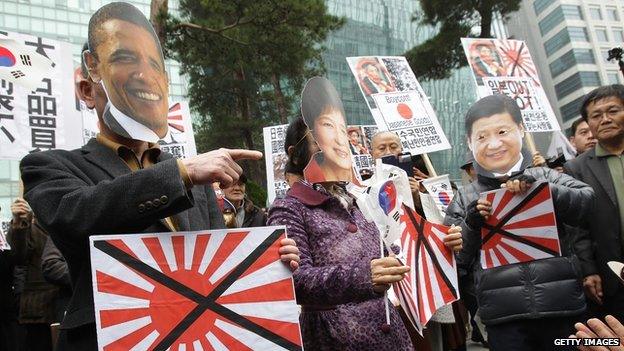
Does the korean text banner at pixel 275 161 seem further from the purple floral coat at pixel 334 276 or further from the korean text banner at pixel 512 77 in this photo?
the purple floral coat at pixel 334 276

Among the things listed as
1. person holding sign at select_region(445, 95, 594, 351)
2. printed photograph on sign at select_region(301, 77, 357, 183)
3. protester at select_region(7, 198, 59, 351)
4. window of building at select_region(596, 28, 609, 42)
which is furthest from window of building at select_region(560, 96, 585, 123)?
printed photograph on sign at select_region(301, 77, 357, 183)

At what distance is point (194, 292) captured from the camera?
1.40 m

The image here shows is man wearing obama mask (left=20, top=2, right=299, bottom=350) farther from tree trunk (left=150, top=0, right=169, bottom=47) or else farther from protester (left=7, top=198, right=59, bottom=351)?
tree trunk (left=150, top=0, right=169, bottom=47)

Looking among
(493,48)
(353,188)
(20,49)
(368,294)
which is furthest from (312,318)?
(493,48)

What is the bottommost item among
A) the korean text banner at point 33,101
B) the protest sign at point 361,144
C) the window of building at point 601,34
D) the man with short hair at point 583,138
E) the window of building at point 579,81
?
the man with short hair at point 583,138

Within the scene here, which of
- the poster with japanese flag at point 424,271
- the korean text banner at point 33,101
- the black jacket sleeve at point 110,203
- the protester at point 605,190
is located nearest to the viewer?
the black jacket sleeve at point 110,203

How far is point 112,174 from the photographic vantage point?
1.46m

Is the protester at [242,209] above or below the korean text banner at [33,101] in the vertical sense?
below

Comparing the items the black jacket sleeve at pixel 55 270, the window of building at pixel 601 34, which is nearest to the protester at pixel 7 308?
the black jacket sleeve at pixel 55 270

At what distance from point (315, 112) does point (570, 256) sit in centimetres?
153

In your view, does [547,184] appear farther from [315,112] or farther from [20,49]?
[20,49]

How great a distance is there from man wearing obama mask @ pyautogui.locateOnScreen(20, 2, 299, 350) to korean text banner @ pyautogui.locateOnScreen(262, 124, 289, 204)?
315 cm

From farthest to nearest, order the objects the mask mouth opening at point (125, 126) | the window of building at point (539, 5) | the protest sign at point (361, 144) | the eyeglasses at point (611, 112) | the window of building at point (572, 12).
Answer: the window of building at point (572, 12) < the window of building at point (539, 5) < the protest sign at point (361, 144) < the eyeglasses at point (611, 112) < the mask mouth opening at point (125, 126)

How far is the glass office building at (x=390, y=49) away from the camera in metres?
40.2
